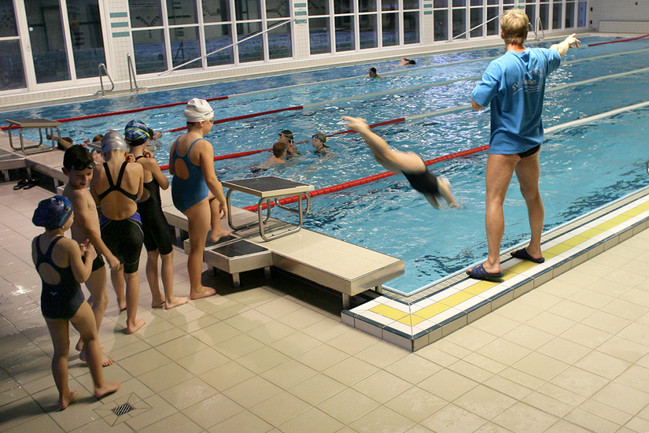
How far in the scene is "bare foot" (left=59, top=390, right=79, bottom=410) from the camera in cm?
328

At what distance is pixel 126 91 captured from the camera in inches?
623

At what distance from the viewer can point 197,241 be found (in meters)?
4.47

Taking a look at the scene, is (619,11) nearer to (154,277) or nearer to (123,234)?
(154,277)

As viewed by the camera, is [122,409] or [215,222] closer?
[122,409]

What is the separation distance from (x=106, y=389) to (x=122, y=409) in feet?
0.58

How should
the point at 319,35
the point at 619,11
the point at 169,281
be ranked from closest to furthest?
the point at 169,281, the point at 319,35, the point at 619,11

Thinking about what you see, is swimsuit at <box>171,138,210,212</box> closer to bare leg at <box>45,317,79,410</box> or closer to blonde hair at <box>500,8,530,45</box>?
bare leg at <box>45,317,79,410</box>

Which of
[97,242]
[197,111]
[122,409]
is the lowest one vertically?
[122,409]

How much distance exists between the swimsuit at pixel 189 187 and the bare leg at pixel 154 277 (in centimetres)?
38

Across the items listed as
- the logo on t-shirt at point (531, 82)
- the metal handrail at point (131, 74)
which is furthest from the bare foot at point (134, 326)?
the metal handrail at point (131, 74)

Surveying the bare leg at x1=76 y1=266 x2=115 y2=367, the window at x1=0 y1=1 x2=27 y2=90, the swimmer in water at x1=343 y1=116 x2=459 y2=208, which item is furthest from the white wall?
the bare leg at x1=76 y1=266 x2=115 y2=367

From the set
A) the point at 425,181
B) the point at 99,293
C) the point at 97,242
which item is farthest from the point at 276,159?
the point at 97,242

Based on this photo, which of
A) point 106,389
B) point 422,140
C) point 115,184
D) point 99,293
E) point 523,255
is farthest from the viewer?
point 422,140

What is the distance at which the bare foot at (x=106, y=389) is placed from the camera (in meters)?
3.36
